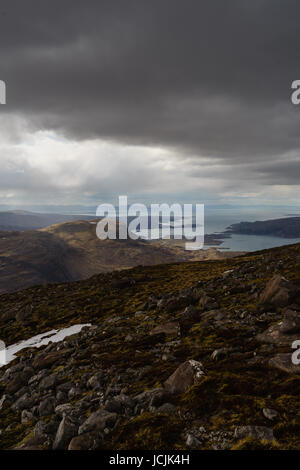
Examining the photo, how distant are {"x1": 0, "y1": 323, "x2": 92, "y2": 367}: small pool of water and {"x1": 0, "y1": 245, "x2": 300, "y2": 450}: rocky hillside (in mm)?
3484

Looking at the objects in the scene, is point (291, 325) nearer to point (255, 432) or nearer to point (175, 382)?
point (175, 382)

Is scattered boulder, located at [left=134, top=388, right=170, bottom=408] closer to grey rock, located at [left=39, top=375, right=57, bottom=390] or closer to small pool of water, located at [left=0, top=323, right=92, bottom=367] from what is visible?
grey rock, located at [left=39, top=375, right=57, bottom=390]

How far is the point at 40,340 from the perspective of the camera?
31.9 m

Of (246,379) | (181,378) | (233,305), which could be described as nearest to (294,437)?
(246,379)

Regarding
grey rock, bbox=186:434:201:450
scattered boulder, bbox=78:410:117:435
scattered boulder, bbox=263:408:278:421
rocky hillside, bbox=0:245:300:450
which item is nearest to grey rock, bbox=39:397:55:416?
rocky hillside, bbox=0:245:300:450

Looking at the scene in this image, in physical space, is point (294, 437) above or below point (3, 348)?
above

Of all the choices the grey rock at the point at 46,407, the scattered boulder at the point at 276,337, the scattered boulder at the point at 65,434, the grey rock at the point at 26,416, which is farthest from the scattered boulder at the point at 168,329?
the scattered boulder at the point at 65,434

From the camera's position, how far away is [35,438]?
10.0 metres

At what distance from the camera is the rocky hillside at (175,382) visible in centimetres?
870

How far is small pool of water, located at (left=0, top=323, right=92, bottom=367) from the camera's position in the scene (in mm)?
29086

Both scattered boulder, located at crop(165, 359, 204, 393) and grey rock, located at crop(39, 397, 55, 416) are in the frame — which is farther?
grey rock, located at crop(39, 397, 55, 416)
